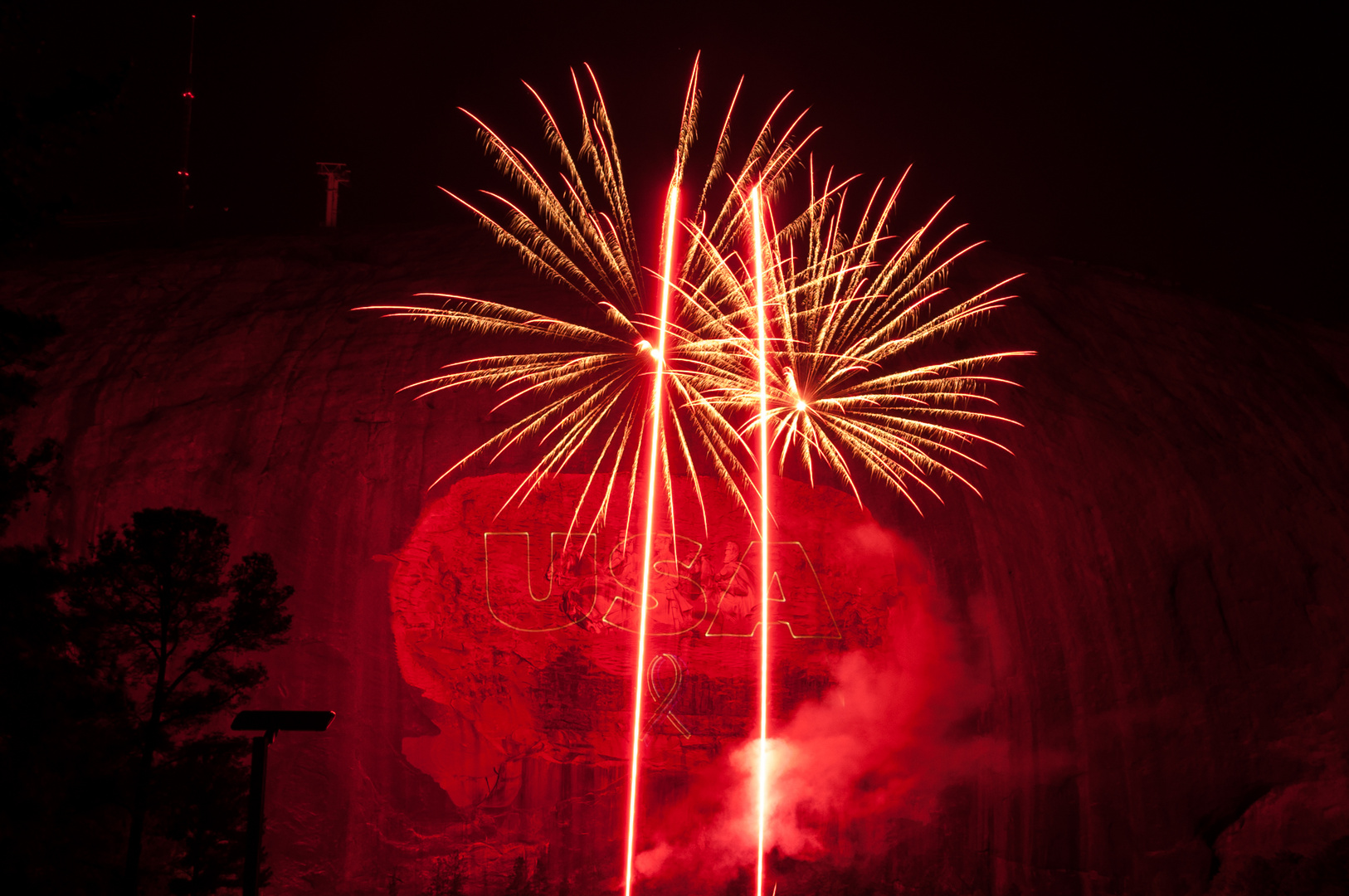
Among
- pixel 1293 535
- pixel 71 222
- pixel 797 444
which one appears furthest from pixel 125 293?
pixel 1293 535

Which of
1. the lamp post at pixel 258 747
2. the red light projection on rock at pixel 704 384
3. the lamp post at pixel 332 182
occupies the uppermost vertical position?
the lamp post at pixel 332 182

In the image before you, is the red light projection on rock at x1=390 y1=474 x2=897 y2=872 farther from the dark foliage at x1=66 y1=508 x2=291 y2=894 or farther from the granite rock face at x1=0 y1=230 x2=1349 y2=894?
the dark foliage at x1=66 y1=508 x2=291 y2=894

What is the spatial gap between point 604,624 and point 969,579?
7121 millimetres

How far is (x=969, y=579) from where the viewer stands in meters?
17.5

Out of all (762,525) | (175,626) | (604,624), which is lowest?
(175,626)

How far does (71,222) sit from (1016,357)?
1012 inches

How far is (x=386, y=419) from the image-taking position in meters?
18.3

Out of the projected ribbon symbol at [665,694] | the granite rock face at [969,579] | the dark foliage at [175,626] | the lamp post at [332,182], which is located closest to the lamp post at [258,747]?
the dark foliage at [175,626]

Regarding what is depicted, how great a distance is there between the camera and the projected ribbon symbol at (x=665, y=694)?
16359 millimetres

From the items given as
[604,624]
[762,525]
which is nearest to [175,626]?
[604,624]

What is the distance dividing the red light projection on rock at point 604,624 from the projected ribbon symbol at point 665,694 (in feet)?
0.07

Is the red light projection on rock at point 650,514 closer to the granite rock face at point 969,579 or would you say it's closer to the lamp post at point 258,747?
the granite rock face at point 969,579

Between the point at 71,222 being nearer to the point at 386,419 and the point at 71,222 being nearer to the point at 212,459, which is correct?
the point at 212,459

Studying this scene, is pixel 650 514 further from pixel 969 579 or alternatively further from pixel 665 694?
pixel 969 579
